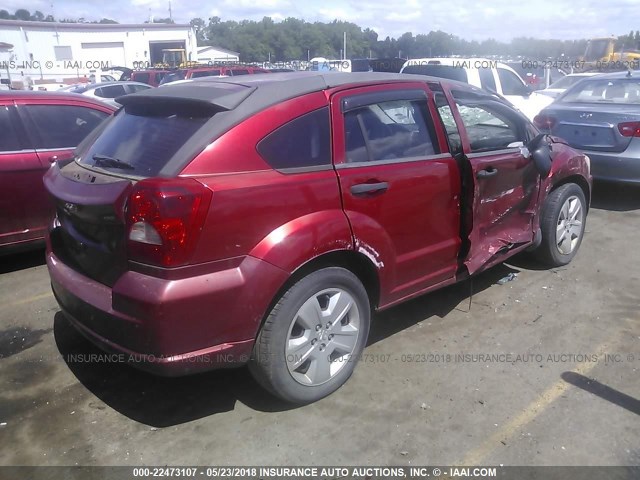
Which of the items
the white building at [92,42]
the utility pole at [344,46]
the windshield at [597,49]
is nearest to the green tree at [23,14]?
the white building at [92,42]

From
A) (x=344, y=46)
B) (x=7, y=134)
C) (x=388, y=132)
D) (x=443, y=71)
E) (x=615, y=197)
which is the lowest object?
(x=615, y=197)

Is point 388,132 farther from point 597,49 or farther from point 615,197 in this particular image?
point 597,49

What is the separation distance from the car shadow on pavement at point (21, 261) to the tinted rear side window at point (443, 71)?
239 inches

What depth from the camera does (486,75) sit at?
930cm

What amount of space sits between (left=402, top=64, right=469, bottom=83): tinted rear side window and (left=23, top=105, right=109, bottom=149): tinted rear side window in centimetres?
533

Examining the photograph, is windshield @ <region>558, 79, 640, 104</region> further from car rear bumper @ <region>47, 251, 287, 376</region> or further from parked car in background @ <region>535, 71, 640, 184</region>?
car rear bumper @ <region>47, 251, 287, 376</region>

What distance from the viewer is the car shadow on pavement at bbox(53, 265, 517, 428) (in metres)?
3.05

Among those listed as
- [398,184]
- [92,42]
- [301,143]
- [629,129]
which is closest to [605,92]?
[629,129]

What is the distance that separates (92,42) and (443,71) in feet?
172

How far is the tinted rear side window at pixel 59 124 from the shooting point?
500 cm

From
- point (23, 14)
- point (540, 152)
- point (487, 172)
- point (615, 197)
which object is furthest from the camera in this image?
point (23, 14)

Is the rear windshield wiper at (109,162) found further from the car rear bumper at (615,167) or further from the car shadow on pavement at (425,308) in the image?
the car rear bumper at (615,167)

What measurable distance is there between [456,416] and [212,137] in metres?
1.90

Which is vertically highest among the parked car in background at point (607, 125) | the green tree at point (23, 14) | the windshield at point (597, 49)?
the green tree at point (23, 14)
